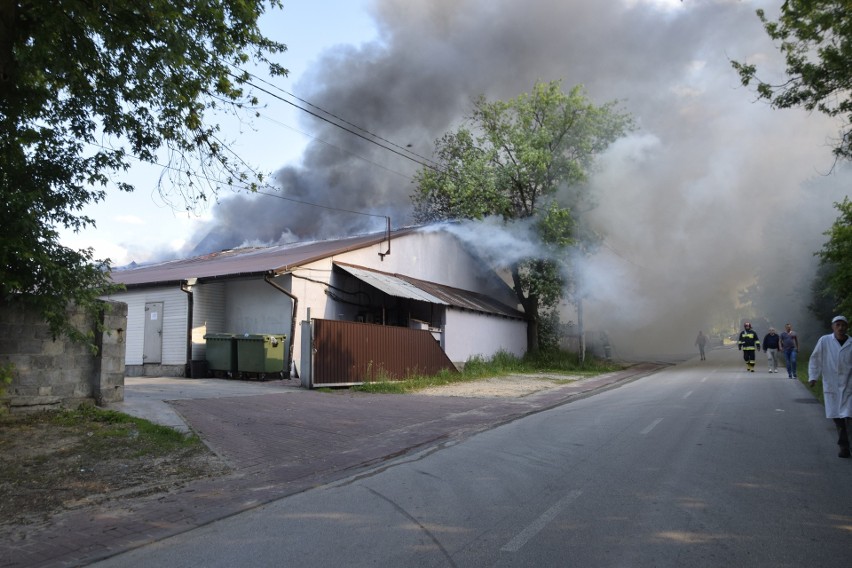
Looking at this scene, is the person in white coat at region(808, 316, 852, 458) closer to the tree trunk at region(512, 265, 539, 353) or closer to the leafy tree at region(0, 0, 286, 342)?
the leafy tree at region(0, 0, 286, 342)

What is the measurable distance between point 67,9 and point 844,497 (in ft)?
31.4

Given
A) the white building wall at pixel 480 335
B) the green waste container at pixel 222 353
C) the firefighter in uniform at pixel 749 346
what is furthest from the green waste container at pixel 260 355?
the firefighter in uniform at pixel 749 346

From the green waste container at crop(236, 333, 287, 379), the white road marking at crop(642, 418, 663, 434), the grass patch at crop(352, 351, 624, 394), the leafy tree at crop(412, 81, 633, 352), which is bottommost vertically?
the white road marking at crop(642, 418, 663, 434)

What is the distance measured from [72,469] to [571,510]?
5.14 metres

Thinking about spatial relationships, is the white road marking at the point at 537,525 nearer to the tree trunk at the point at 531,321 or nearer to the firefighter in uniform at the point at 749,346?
the firefighter in uniform at the point at 749,346

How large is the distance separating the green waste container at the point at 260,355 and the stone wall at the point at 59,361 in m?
6.07

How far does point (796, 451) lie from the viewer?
697 cm

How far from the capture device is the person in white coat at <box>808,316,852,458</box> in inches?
266

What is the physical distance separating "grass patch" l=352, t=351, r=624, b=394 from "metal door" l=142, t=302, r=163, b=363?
22.6ft

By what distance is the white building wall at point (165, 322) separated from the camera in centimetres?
1725

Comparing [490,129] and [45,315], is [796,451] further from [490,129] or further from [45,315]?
[490,129]

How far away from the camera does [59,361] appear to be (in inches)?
342

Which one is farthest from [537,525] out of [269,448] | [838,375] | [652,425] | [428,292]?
[428,292]

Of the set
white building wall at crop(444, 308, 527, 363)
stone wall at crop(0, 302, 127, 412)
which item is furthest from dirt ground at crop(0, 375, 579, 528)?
white building wall at crop(444, 308, 527, 363)
